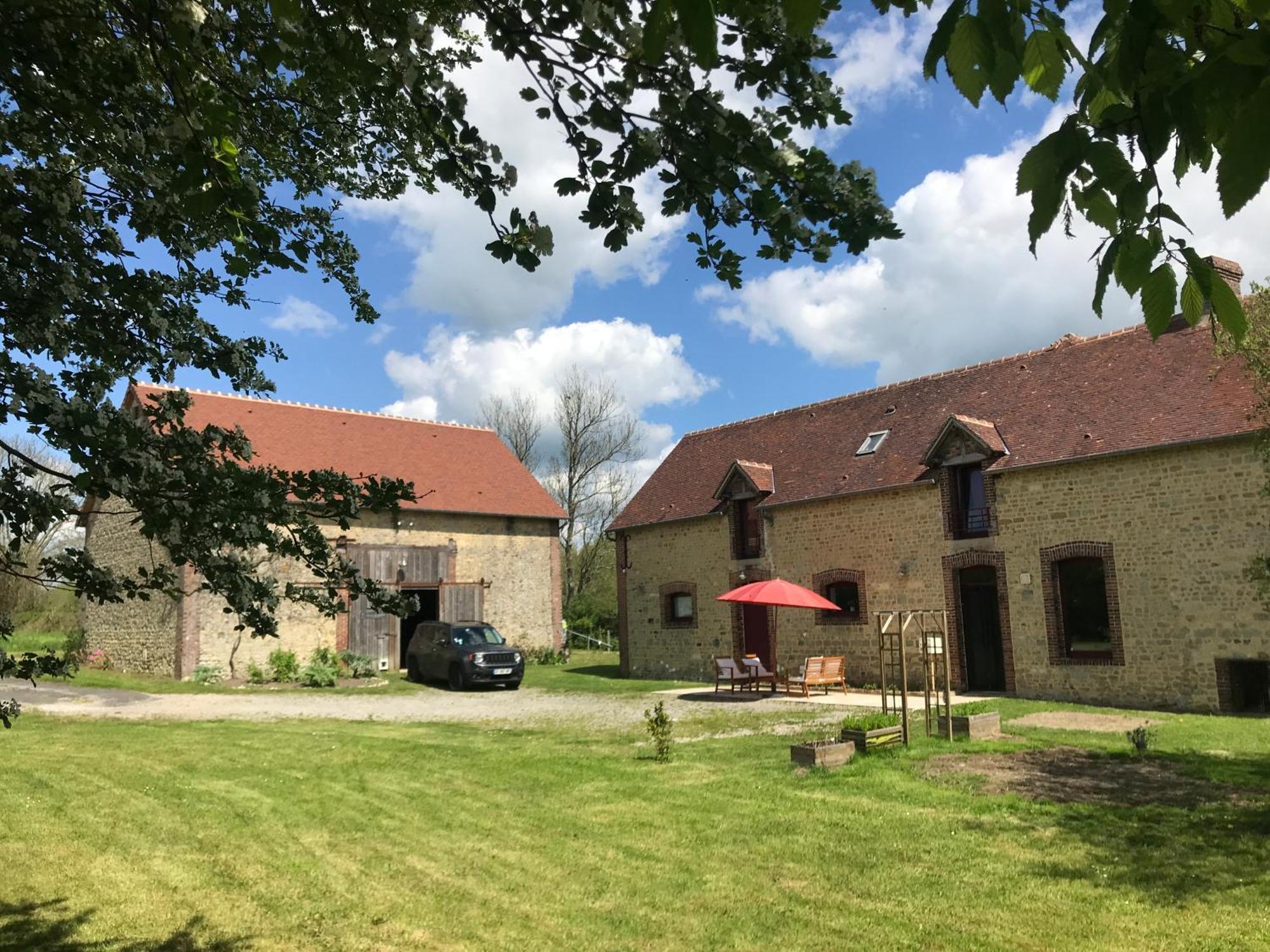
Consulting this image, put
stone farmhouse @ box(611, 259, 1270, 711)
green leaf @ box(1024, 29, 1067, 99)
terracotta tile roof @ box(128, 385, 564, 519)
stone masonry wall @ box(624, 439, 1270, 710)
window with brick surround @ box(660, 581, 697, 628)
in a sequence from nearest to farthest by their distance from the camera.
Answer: green leaf @ box(1024, 29, 1067, 99)
stone masonry wall @ box(624, 439, 1270, 710)
stone farmhouse @ box(611, 259, 1270, 711)
window with brick surround @ box(660, 581, 697, 628)
terracotta tile roof @ box(128, 385, 564, 519)

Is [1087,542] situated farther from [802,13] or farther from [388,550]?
[388,550]

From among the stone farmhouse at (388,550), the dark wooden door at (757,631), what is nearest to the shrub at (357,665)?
the stone farmhouse at (388,550)

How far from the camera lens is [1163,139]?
174 centimetres

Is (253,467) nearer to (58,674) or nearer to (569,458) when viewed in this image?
(58,674)

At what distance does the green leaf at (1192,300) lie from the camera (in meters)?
1.80

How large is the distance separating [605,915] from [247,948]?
189 centimetres

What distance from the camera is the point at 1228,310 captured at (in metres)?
1.76

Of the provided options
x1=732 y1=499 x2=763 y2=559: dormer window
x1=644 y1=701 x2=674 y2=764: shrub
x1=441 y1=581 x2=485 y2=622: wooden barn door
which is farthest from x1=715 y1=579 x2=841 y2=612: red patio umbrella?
x1=441 y1=581 x2=485 y2=622: wooden barn door

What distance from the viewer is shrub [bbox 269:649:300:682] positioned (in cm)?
1984

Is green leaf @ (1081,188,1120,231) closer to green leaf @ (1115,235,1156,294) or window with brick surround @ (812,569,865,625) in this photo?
green leaf @ (1115,235,1156,294)

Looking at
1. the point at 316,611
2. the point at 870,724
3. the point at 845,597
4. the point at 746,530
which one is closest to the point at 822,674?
the point at 845,597

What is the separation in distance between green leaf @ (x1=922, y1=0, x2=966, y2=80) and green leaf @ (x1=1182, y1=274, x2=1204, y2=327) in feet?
2.28

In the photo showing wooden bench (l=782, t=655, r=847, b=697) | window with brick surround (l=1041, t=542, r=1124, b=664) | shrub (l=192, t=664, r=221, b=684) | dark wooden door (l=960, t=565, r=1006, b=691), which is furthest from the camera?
shrub (l=192, t=664, r=221, b=684)

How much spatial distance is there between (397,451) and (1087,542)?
58.1 ft
